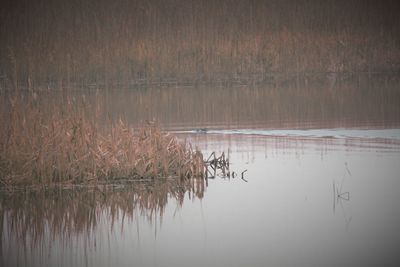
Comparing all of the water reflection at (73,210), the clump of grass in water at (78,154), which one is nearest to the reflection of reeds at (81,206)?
the water reflection at (73,210)

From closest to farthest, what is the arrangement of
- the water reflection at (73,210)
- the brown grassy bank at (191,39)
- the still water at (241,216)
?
the still water at (241,216), the water reflection at (73,210), the brown grassy bank at (191,39)

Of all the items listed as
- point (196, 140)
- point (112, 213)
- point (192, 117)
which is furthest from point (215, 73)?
point (112, 213)

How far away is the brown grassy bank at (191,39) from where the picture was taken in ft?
86.7

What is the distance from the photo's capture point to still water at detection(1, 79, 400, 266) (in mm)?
6906

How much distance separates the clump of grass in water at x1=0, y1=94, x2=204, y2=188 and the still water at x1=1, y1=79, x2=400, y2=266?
0.21m

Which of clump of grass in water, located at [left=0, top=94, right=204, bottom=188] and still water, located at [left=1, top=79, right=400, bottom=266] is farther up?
clump of grass in water, located at [left=0, top=94, right=204, bottom=188]

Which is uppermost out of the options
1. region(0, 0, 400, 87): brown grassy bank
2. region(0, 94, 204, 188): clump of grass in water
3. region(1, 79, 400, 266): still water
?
region(0, 0, 400, 87): brown grassy bank

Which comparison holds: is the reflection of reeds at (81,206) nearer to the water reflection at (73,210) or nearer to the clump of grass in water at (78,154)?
the water reflection at (73,210)

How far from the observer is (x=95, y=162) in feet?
31.3

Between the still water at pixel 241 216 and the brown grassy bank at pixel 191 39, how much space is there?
13.8 metres

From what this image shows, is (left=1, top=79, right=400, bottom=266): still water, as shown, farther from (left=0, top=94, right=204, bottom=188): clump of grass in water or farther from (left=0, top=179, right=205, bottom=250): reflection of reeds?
(left=0, top=94, right=204, bottom=188): clump of grass in water

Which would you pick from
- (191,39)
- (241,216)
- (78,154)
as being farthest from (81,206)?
(191,39)

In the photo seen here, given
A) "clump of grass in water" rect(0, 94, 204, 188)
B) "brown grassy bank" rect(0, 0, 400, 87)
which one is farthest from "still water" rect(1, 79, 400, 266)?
"brown grassy bank" rect(0, 0, 400, 87)

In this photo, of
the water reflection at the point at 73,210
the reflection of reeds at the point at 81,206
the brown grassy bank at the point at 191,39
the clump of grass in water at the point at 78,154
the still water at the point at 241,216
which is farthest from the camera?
the brown grassy bank at the point at 191,39
